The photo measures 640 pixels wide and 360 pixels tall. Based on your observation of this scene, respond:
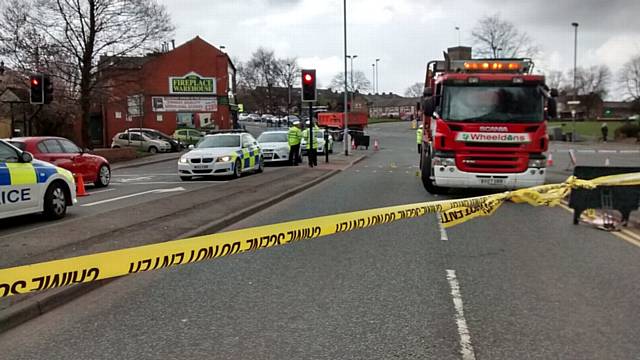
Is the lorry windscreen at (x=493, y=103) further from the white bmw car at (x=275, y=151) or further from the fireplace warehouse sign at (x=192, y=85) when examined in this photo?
the fireplace warehouse sign at (x=192, y=85)

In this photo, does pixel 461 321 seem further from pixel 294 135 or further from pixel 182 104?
pixel 182 104

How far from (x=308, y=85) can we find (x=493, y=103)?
9.96 m

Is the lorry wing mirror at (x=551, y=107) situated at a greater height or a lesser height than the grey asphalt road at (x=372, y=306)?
greater

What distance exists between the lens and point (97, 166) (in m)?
16.1

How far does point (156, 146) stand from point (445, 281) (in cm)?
3334

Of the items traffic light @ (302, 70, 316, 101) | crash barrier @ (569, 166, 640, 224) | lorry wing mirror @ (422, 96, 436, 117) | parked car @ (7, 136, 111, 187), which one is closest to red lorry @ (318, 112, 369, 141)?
traffic light @ (302, 70, 316, 101)

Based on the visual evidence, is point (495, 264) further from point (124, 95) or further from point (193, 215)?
point (124, 95)

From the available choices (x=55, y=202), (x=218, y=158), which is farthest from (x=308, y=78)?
(x=55, y=202)

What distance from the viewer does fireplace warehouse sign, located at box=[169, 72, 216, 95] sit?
166 feet

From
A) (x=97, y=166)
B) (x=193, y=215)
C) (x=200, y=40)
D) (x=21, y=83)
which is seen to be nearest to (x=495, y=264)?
(x=193, y=215)

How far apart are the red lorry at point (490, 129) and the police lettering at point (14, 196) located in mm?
7704

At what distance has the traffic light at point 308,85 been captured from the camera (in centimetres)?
2088

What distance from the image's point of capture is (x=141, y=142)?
36875 mm

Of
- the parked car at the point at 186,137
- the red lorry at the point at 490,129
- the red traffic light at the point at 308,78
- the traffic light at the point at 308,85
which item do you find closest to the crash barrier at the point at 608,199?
the red lorry at the point at 490,129
